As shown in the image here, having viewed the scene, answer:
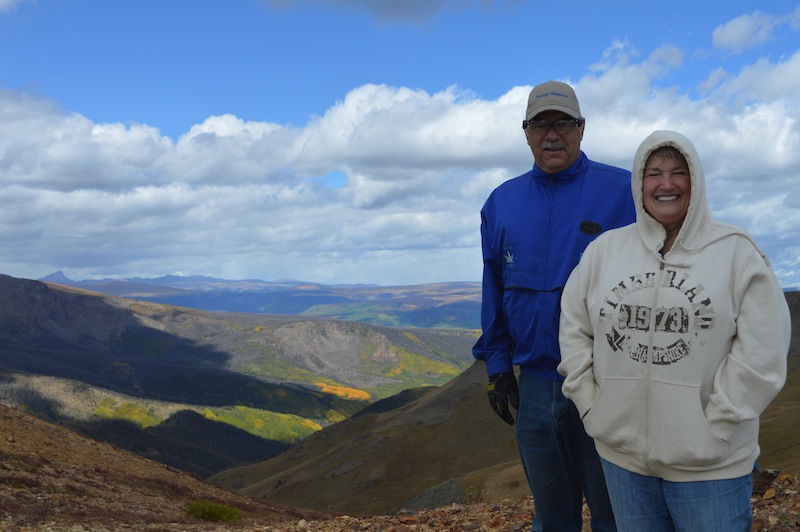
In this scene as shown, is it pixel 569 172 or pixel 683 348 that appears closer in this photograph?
pixel 683 348

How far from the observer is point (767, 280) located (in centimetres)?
429

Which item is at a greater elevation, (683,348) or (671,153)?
(671,153)

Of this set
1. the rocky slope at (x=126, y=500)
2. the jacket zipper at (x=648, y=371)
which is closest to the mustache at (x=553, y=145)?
the jacket zipper at (x=648, y=371)

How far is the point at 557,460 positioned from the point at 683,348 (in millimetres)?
2036

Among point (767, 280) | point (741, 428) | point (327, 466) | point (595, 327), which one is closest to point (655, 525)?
point (741, 428)

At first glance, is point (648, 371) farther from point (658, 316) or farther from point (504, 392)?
point (504, 392)

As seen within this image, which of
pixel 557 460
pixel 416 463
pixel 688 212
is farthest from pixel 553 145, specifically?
pixel 416 463

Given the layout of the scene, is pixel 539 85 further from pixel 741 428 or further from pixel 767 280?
pixel 741 428

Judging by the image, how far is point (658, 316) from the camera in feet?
14.6

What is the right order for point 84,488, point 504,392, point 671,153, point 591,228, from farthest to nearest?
point 84,488, point 504,392, point 591,228, point 671,153

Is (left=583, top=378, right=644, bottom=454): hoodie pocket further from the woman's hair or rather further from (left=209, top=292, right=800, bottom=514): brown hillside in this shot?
(left=209, top=292, right=800, bottom=514): brown hillside

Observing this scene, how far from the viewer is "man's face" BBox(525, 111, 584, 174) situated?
235 inches

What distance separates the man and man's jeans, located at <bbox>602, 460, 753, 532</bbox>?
3.23 feet

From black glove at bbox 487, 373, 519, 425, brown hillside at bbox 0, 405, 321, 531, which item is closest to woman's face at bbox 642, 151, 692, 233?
black glove at bbox 487, 373, 519, 425
